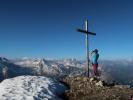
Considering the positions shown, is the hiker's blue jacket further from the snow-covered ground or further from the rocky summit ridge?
the snow-covered ground

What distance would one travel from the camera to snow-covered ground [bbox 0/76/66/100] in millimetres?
24062

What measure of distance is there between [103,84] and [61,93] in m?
5.55

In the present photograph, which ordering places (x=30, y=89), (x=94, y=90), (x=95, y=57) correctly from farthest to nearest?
1. (x=95, y=57)
2. (x=94, y=90)
3. (x=30, y=89)

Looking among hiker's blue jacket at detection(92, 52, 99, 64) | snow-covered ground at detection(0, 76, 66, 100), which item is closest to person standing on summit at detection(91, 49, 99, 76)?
hiker's blue jacket at detection(92, 52, 99, 64)

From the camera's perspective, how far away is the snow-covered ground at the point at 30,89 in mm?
24062

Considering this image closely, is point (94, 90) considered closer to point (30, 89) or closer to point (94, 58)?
point (30, 89)

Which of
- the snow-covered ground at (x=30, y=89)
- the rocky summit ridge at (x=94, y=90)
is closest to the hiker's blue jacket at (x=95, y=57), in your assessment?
the rocky summit ridge at (x=94, y=90)

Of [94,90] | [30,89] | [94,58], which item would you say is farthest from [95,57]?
[30,89]

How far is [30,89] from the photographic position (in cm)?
2619

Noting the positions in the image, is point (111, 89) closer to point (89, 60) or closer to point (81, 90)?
point (81, 90)

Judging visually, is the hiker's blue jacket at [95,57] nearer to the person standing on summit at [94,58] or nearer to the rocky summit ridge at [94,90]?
the person standing on summit at [94,58]

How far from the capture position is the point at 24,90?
83.9 ft

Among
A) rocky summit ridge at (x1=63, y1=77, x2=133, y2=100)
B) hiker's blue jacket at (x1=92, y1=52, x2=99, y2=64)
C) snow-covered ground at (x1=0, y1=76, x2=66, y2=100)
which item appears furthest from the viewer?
hiker's blue jacket at (x1=92, y1=52, x2=99, y2=64)

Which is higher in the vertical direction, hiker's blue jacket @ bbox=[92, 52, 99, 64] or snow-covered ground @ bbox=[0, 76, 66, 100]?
hiker's blue jacket @ bbox=[92, 52, 99, 64]
